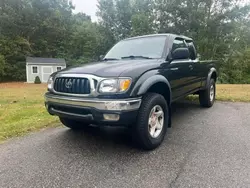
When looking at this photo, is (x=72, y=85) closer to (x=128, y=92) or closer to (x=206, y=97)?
(x=128, y=92)

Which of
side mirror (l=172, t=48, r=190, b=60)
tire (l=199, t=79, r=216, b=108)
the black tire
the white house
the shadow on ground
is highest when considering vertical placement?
the white house

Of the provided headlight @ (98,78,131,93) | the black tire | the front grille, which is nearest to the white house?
the black tire

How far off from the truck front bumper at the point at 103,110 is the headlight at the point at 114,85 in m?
0.14

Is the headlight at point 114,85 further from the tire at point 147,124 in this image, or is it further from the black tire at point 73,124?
the black tire at point 73,124

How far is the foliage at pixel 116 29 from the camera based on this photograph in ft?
75.5

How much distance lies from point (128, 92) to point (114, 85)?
20 cm

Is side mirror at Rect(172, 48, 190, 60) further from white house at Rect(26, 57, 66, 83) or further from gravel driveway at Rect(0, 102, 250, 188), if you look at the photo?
white house at Rect(26, 57, 66, 83)

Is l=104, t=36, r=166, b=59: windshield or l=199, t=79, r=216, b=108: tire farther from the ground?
l=104, t=36, r=166, b=59: windshield

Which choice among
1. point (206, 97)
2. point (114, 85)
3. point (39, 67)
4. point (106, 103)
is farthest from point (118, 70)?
point (39, 67)

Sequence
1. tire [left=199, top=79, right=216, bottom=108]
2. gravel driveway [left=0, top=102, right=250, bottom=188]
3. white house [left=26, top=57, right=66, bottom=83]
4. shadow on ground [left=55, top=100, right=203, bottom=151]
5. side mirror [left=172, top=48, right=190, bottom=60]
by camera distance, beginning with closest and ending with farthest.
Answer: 1. gravel driveway [left=0, top=102, right=250, bottom=188]
2. shadow on ground [left=55, top=100, right=203, bottom=151]
3. side mirror [left=172, top=48, right=190, bottom=60]
4. tire [left=199, top=79, right=216, bottom=108]
5. white house [left=26, top=57, right=66, bottom=83]

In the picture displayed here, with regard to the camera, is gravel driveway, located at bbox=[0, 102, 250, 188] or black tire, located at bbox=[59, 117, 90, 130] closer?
gravel driveway, located at bbox=[0, 102, 250, 188]

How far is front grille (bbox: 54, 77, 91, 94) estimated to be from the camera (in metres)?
3.09

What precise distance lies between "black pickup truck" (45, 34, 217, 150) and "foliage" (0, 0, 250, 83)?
20.1 meters

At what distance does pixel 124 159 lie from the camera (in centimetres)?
310
